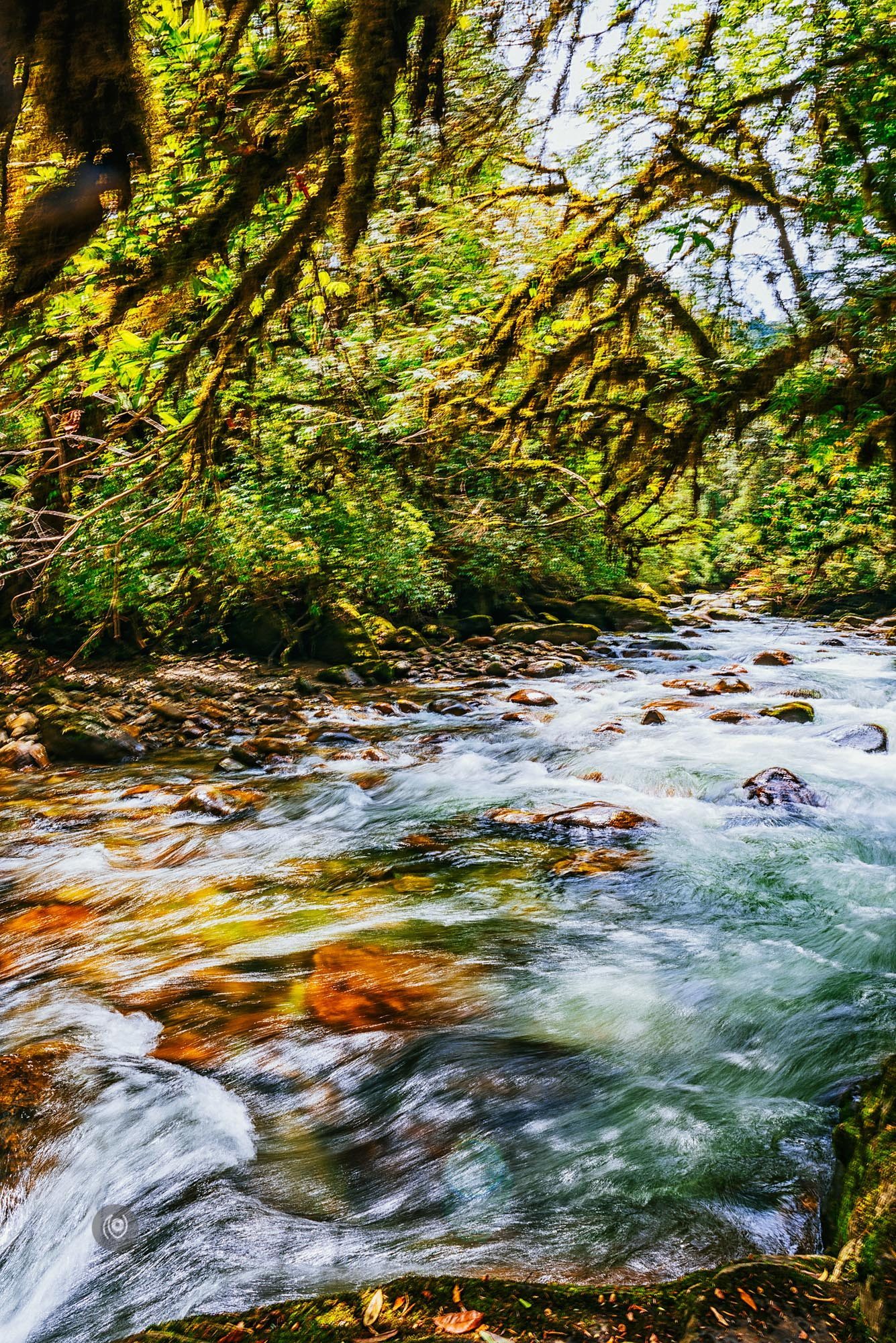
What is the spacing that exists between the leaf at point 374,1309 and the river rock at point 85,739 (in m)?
7.15

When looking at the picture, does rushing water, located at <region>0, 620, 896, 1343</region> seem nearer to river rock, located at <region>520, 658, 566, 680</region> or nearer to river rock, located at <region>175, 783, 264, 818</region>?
river rock, located at <region>175, 783, 264, 818</region>

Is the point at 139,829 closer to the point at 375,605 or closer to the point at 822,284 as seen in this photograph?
the point at 822,284

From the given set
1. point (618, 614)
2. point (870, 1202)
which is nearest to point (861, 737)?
point (870, 1202)

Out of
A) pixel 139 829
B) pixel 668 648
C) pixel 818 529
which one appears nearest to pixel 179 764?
pixel 139 829

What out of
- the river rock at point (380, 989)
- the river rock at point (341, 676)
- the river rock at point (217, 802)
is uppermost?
the river rock at point (341, 676)

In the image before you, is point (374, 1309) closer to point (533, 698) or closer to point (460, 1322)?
point (460, 1322)

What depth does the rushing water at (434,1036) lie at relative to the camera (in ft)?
7.37

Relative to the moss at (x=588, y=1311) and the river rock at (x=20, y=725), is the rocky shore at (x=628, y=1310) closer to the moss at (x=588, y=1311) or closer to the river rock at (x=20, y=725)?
the moss at (x=588, y=1311)

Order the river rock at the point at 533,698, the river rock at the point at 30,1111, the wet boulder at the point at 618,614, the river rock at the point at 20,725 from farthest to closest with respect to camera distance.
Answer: the wet boulder at the point at 618,614 < the river rock at the point at 533,698 < the river rock at the point at 20,725 < the river rock at the point at 30,1111

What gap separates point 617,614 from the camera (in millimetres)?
17656

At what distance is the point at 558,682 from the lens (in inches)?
460

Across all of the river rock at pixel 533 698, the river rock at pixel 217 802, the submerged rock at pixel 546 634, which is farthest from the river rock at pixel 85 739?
the submerged rock at pixel 546 634

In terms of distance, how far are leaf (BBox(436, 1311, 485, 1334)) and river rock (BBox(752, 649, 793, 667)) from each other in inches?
475

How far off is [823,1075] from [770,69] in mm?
4556
